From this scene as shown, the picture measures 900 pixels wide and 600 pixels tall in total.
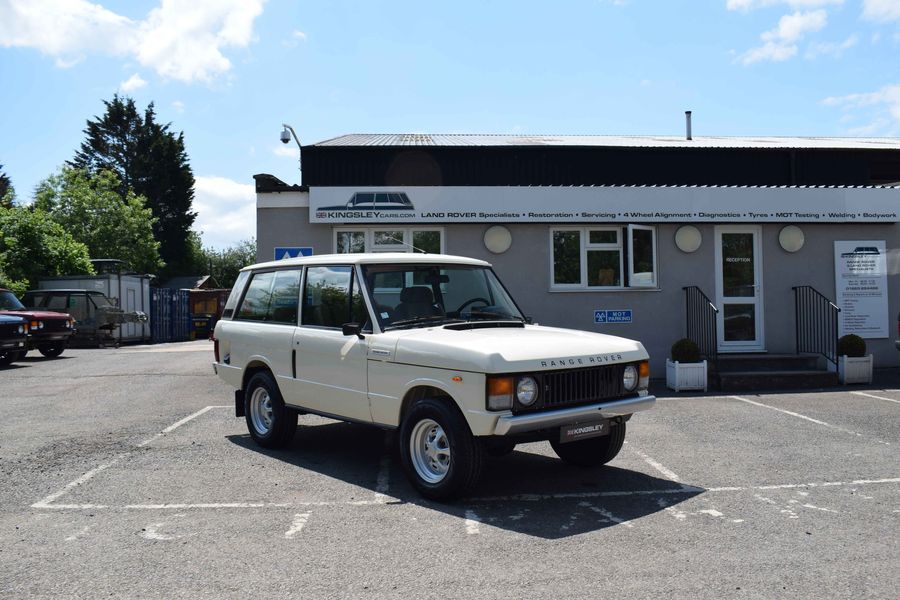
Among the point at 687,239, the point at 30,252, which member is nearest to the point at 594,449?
the point at 687,239

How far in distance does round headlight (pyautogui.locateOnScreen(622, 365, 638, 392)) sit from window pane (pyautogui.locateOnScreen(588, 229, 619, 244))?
7799 millimetres

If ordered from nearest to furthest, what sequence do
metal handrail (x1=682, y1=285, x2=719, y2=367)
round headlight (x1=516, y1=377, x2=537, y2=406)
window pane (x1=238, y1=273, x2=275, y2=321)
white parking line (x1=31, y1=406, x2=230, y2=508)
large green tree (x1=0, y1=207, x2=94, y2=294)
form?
round headlight (x1=516, y1=377, x2=537, y2=406)
white parking line (x1=31, y1=406, x2=230, y2=508)
window pane (x1=238, y1=273, x2=275, y2=321)
metal handrail (x1=682, y1=285, x2=719, y2=367)
large green tree (x1=0, y1=207, x2=94, y2=294)

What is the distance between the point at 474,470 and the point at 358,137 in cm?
1279

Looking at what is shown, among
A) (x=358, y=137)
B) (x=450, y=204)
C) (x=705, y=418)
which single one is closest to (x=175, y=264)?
(x=358, y=137)

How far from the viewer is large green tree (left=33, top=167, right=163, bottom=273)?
53.8 meters

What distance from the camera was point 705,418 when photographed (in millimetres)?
9398

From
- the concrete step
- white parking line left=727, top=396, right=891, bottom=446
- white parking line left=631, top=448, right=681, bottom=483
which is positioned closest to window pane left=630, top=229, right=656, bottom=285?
the concrete step

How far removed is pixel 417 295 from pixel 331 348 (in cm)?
88

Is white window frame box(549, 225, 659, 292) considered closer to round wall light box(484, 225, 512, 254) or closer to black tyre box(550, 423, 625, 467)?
round wall light box(484, 225, 512, 254)

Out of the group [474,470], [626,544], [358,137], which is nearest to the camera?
[626,544]

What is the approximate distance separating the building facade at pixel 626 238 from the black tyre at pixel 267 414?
5.74m

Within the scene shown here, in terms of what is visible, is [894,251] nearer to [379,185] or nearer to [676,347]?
[676,347]

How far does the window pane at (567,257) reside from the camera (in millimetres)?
13625

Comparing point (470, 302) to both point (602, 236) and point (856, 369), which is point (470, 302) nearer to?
point (602, 236)
